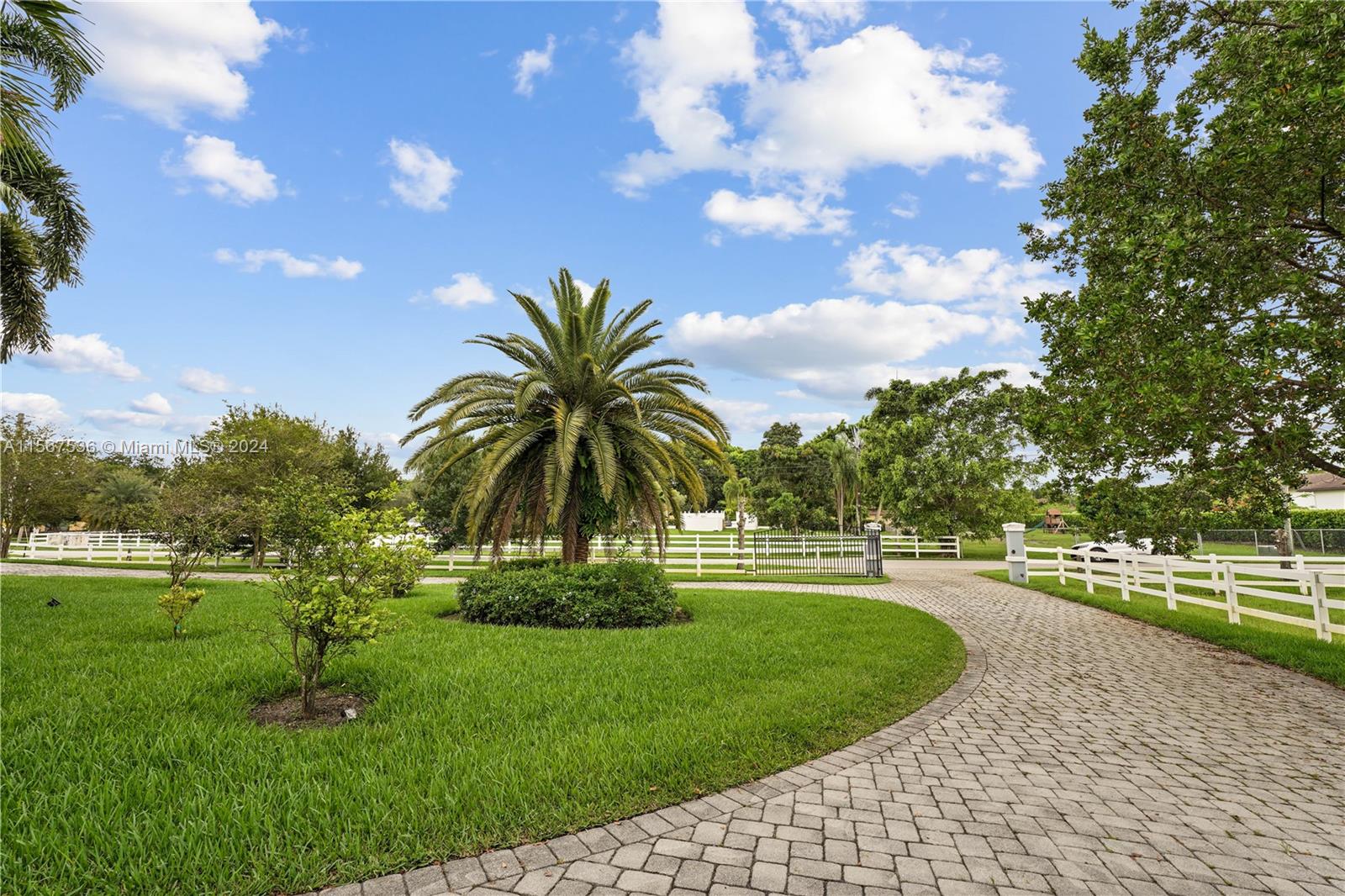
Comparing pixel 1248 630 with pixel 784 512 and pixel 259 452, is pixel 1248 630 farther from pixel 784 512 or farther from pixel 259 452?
pixel 784 512

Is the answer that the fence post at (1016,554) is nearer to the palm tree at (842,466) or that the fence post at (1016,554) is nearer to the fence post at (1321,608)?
the fence post at (1321,608)

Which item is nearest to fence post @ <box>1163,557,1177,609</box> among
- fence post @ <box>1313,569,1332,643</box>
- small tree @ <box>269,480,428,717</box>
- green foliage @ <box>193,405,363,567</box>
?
fence post @ <box>1313,569,1332,643</box>

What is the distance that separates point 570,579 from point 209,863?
635 centimetres

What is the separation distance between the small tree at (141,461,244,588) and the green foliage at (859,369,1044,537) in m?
24.0

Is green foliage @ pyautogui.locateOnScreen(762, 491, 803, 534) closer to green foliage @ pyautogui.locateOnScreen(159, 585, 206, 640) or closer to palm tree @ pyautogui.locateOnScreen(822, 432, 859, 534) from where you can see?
palm tree @ pyautogui.locateOnScreen(822, 432, 859, 534)

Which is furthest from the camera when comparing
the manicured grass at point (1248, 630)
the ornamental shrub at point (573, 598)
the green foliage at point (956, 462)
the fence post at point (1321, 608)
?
the green foliage at point (956, 462)

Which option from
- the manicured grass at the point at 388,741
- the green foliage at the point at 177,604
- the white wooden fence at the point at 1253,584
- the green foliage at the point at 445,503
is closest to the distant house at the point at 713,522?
the green foliage at the point at 445,503

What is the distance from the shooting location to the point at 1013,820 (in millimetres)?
3180

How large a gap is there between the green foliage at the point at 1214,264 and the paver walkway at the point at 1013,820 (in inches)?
105

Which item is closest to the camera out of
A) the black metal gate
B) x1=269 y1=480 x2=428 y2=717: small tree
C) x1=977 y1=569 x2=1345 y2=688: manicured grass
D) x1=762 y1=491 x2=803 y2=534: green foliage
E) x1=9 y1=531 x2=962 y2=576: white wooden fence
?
x1=269 y1=480 x2=428 y2=717: small tree

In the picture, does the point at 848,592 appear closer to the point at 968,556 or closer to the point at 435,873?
the point at 435,873

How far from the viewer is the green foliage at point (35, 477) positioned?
22172 mm

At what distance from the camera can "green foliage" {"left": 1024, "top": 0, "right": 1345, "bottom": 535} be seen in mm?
5402

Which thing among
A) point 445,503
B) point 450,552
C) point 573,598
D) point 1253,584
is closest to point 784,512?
point 445,503
